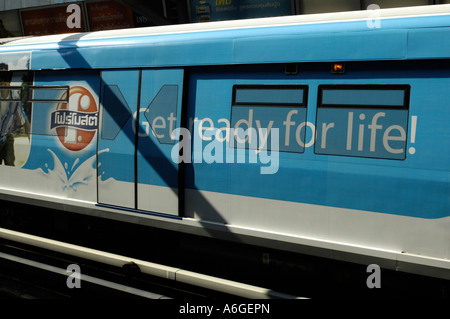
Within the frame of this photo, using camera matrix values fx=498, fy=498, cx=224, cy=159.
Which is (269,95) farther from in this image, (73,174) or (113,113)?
(73,174)

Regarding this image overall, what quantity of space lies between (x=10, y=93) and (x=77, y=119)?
1.63 meters

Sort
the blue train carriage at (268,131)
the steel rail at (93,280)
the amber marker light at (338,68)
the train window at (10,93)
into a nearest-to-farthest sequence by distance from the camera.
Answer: the blue train carriage at (268,131)
the amber marker light at (338,68)
the steel rail at (93,280)
the train window at (10,93)

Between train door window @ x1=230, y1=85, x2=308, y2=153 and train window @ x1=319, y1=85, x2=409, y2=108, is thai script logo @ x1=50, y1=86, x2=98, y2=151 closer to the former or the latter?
train door window @ x1=230, y1=85, x2=308, y2=153

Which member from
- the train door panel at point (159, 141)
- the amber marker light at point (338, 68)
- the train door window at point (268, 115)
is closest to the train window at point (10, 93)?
the train door panel at point (159, 141)

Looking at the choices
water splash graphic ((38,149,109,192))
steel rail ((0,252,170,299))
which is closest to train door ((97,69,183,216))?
water splash graphic ((38,149,109,192))

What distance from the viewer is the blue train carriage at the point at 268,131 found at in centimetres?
448

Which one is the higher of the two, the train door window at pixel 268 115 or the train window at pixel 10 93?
the train window at pixel 10 93

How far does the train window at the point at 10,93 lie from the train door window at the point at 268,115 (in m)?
3.83

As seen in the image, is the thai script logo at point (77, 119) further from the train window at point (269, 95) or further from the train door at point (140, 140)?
the train window at point (269, 95)

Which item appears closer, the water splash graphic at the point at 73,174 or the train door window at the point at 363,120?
the train door window at the point at 363,120

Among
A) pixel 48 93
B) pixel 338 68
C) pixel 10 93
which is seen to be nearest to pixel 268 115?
pixel 338 68

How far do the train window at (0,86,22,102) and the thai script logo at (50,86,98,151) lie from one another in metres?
0.95

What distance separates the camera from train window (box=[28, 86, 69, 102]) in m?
6.95

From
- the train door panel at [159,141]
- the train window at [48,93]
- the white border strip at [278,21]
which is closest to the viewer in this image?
the white border strip at [278,21]
